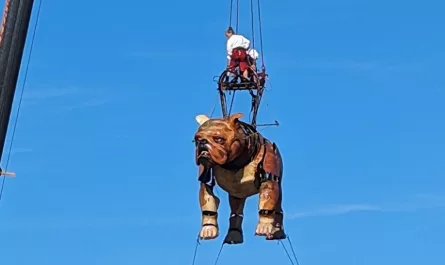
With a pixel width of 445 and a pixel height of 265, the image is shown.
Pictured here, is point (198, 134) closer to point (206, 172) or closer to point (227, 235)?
point (206, 172)

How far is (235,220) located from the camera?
43.6ft

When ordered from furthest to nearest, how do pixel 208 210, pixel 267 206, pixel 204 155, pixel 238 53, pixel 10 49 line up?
pixel 238 53, pixel 208 210, pixel 267 206, pixel 204 155, pixel 10 49

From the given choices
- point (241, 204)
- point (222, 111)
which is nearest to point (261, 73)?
point (222, 111)

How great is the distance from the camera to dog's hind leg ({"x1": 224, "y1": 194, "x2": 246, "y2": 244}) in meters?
13.2

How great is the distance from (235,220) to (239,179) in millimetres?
677

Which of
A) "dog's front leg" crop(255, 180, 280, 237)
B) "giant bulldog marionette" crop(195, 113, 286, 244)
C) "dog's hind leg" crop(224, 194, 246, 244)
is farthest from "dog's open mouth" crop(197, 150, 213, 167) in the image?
"dog's hind leg" crop(224, 194, 246, 244)

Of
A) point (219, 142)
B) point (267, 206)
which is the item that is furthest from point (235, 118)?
point (267, 206)

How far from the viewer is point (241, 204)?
13.3 metres

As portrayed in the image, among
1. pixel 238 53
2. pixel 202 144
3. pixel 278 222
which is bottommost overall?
pixel 278 222

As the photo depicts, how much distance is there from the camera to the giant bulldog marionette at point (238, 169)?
40.5 ft

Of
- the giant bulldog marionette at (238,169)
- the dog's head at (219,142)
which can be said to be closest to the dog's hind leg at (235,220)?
the giant bulldog marionette at (238,169)

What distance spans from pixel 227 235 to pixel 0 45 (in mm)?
3322

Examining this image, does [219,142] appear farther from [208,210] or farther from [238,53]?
[238,53]

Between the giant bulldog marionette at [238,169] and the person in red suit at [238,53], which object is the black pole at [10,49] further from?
the person in red suit at [238,53]
